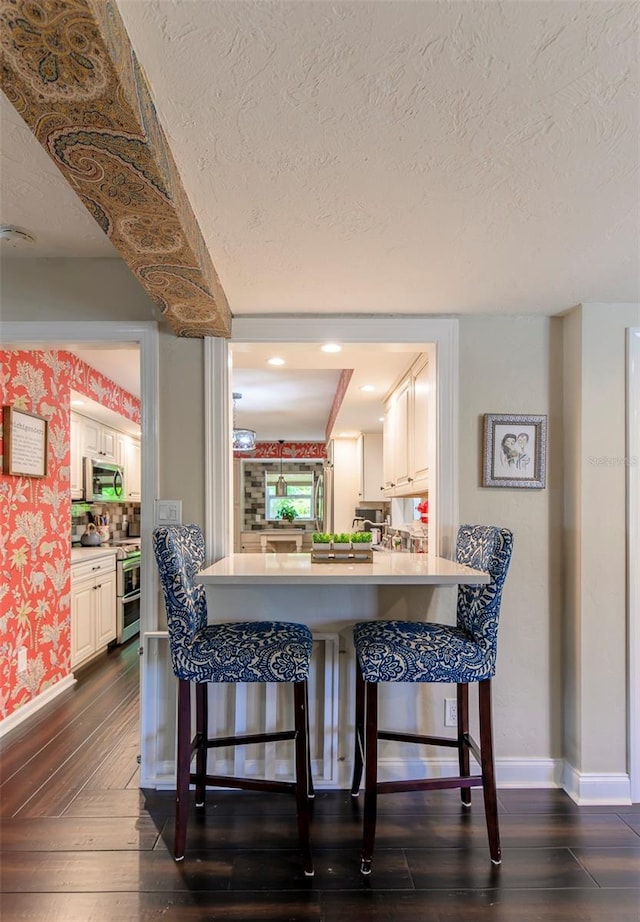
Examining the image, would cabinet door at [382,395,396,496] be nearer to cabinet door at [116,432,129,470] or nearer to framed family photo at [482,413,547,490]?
framed family photo at [482,413,547,490]

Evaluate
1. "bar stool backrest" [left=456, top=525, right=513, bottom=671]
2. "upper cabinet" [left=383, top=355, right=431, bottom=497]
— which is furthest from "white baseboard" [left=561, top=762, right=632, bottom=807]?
"upper cabinet" [left=383, top=355, right=431, bottom=497]

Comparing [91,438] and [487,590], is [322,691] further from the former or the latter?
[91,438]

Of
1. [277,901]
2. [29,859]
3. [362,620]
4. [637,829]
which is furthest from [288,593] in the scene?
[637,829]

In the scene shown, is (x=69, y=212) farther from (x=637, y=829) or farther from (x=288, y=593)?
(x=637, y=829)

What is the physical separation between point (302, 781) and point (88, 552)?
3081mm

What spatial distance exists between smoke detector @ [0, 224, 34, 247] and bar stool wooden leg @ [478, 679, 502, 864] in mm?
2368

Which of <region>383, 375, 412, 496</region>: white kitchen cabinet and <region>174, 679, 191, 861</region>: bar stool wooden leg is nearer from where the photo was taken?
<region>174, 679, 191, 861</region>: bar stool wooden leg

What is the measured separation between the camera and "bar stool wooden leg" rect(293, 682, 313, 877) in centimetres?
174

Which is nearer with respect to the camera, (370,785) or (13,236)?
(370,785)

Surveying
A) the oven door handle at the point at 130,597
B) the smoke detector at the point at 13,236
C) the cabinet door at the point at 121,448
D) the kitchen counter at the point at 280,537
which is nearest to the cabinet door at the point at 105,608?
the oven door handle at the point at 130,597

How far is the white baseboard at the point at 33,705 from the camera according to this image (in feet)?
9.31

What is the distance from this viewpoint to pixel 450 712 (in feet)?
7.66

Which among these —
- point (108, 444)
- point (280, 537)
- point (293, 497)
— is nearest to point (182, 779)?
point (108, 444)

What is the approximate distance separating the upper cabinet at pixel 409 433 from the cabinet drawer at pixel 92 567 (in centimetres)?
245
